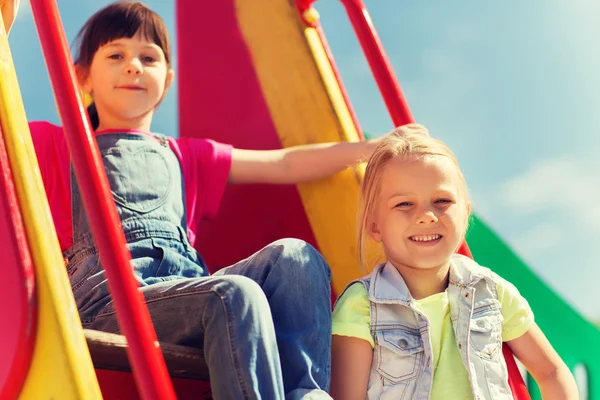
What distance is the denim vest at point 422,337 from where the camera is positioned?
1.21 metres

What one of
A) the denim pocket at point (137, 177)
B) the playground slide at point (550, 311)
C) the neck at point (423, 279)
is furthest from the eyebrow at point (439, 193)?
the playground slide at point (550, 311)

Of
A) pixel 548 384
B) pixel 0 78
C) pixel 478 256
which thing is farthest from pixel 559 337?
pixel 0 78

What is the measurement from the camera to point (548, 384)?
51.9 inches

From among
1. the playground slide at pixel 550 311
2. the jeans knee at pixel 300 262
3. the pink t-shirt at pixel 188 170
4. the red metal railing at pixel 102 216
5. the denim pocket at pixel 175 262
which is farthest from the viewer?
the playground slide at pixel 550 311

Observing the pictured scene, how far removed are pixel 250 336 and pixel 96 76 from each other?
82 cm

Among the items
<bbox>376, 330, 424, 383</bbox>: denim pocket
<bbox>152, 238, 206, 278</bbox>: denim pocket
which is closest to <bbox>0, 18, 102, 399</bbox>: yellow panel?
<bbox>152, 238, 206, 278</bbox>: denim pocket

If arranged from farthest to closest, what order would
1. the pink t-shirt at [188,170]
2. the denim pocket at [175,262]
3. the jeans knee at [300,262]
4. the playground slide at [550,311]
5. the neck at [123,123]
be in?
the playground slide at [550,311]
the neck at [123,123]
the pink t-shirt at [188,170]
the denim pocket at [175,262]
the jeans knee at [300,262]

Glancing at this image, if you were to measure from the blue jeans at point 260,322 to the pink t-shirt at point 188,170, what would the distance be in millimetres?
373

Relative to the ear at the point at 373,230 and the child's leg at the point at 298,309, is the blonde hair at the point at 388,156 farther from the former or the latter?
the child's leg at the point at 298,309

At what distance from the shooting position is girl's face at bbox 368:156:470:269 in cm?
129

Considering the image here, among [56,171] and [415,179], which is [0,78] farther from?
[415,179]

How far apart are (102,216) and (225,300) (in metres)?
0.22

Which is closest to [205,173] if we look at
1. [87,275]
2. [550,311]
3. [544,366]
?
[87,275]

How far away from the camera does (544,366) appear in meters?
1.33
